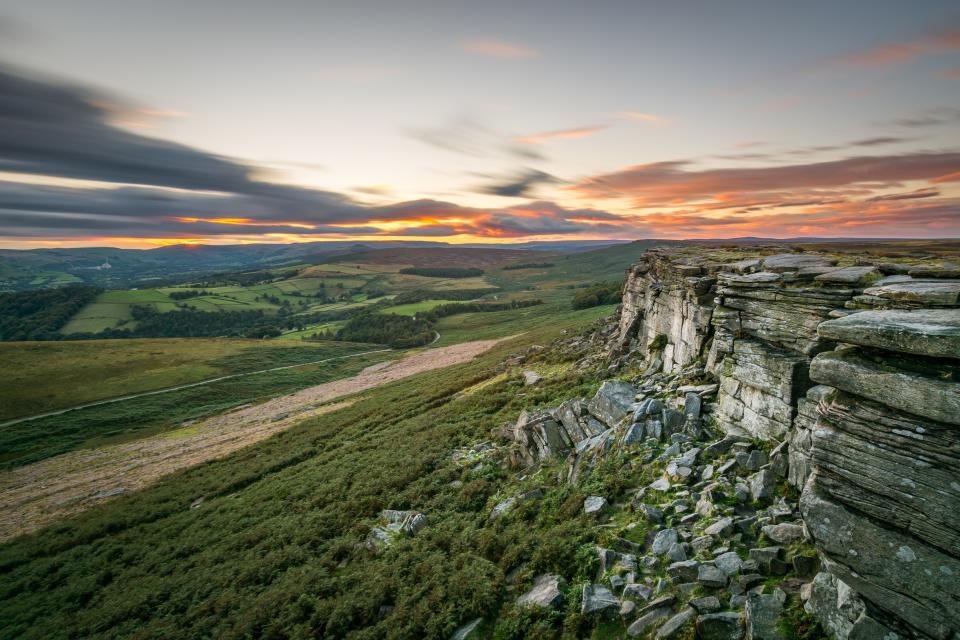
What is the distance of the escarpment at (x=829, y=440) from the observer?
6.21 metres

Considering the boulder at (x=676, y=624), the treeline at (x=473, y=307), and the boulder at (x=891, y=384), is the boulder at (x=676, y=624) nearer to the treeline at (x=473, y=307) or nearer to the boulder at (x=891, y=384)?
the boulder at (x=891, y=384)

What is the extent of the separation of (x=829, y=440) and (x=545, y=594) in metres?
7.25

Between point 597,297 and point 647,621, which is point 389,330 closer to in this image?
point 597,297

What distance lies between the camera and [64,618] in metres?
16.0

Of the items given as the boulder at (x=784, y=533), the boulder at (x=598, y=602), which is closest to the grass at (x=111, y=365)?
the boulder at (x=598, y=602)

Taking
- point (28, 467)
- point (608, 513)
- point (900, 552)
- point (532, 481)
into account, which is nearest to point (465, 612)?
point (608, 513)

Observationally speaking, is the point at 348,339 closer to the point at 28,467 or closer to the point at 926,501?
the point at 28,467

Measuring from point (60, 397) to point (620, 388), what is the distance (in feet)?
285

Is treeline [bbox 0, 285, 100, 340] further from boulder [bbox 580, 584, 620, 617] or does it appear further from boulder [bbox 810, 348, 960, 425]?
boulder [bbox 810, 348, 960, 425]

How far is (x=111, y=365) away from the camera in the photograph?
74.1 metres

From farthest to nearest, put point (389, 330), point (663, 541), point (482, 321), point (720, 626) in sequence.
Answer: point (389, 330) < point (482, 321) < point (663, 541) < point (720, 626)

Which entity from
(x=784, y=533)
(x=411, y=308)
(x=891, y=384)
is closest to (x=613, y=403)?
(x=784, y=533)

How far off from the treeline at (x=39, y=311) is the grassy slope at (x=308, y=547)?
161121 mm

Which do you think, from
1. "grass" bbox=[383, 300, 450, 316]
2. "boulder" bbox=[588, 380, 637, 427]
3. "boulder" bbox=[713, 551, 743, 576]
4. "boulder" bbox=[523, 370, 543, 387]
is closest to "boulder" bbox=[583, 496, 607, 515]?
"boulder" bbox=[713, 551, 743, 576]
